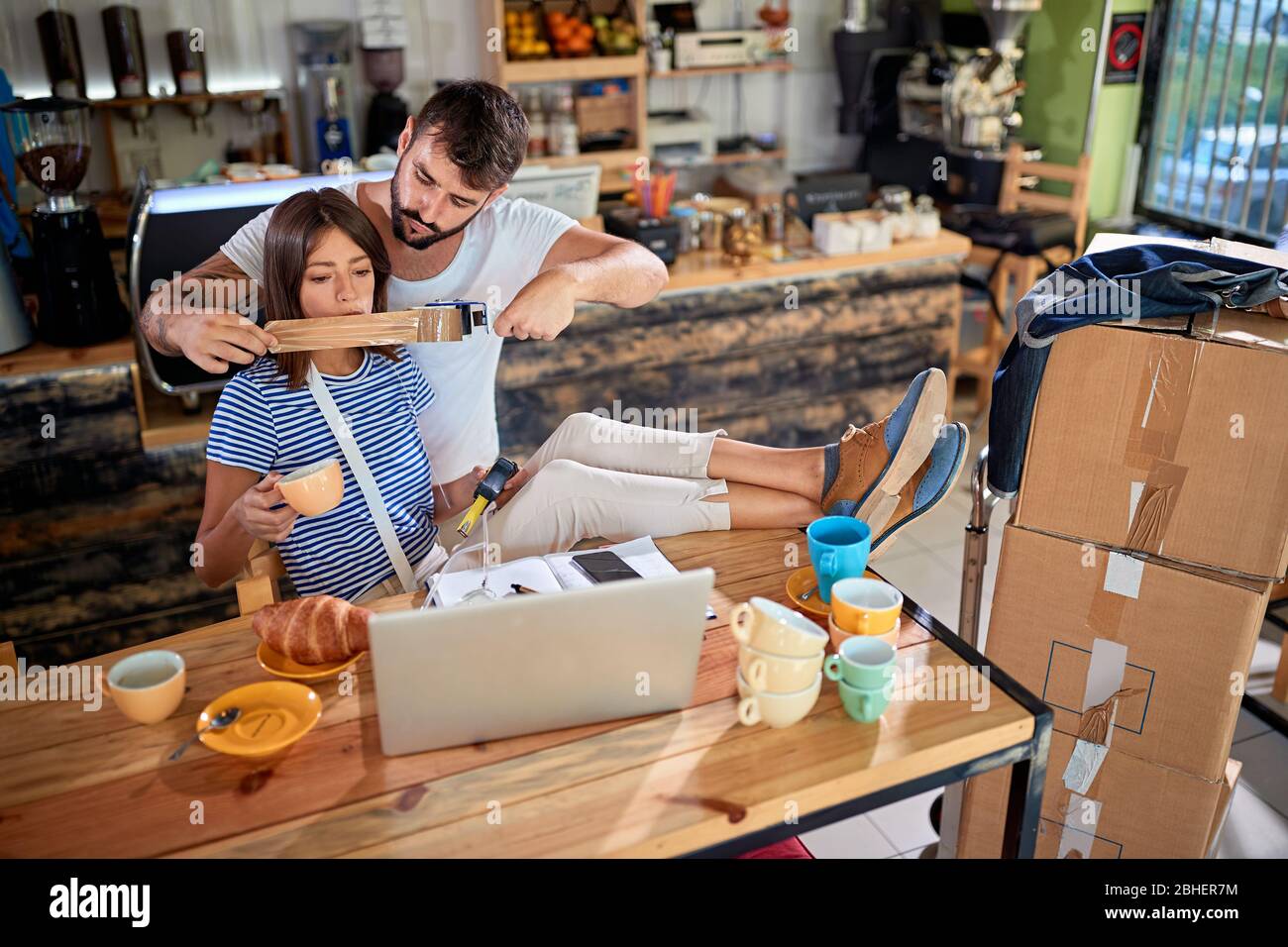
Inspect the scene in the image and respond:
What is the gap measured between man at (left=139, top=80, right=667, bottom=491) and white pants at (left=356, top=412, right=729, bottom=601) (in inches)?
10.3

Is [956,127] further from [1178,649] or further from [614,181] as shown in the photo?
[1178,649]

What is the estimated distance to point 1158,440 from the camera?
1854 mm

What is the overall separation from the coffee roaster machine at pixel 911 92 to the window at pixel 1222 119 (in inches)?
25.3

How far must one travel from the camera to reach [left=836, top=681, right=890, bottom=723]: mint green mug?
1410mm

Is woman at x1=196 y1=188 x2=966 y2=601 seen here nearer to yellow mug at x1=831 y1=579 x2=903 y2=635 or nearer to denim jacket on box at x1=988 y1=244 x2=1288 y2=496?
denim jacket on box at x1=988 y1=244 x2=1288 y2=496

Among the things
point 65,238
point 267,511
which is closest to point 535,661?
point 267,511

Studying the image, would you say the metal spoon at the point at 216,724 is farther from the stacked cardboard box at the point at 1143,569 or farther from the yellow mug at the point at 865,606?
the stacked cardboard box at the point at 1143,569

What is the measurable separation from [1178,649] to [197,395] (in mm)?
2491

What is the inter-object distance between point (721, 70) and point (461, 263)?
359 cm

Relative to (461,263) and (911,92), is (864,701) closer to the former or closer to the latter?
(461,263)

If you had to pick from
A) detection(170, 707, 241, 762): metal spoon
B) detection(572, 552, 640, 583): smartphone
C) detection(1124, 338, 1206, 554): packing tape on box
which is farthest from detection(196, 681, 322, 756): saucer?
detection(1124, 338, 1206, 554): packing tape on box

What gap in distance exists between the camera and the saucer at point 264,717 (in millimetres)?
1367

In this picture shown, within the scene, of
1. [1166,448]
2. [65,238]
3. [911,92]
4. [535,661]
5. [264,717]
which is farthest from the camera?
[911,92]

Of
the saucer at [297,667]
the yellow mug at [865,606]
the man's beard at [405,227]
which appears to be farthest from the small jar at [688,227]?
the saucer at [297,667]
